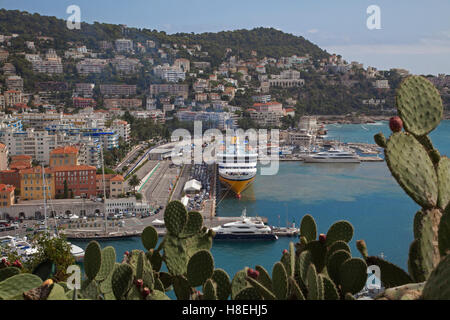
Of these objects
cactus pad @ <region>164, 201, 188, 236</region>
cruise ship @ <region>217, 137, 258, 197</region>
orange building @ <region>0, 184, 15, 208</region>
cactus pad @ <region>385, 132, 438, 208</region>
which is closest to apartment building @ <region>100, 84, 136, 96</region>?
cruise ship @ <region>217, 137, 258, 197</region>

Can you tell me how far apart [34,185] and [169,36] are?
A: 3065 cm

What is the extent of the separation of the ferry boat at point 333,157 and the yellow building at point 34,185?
25.6 feet

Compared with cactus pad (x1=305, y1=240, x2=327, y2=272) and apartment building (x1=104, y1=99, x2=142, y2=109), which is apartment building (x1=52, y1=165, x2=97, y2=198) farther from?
apartment building (x1=104, y1=99, x2=142, y2=109)

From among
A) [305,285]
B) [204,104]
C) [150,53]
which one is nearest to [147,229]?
[305,285]

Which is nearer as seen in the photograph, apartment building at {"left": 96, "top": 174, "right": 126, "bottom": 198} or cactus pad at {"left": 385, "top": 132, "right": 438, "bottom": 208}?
cactus pad at {"left": 385, "top": 132, "right": 438, "bottom": 208}

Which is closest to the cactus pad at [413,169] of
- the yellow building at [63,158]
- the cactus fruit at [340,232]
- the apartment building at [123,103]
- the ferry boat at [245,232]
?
the cactus fruit at [340,232]

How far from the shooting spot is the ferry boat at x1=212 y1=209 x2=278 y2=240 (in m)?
7.12

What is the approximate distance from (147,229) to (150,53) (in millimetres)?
31628

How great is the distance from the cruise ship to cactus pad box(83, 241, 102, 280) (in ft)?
29.6

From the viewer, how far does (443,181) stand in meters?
0.95

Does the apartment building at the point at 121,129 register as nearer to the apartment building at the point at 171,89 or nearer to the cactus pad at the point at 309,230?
the apartment building at the point at 171,89

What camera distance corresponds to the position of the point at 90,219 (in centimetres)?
836

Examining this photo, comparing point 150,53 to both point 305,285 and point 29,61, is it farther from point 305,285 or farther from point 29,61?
point 305,285

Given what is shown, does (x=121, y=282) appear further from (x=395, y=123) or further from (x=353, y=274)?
(x=395, y=123)
